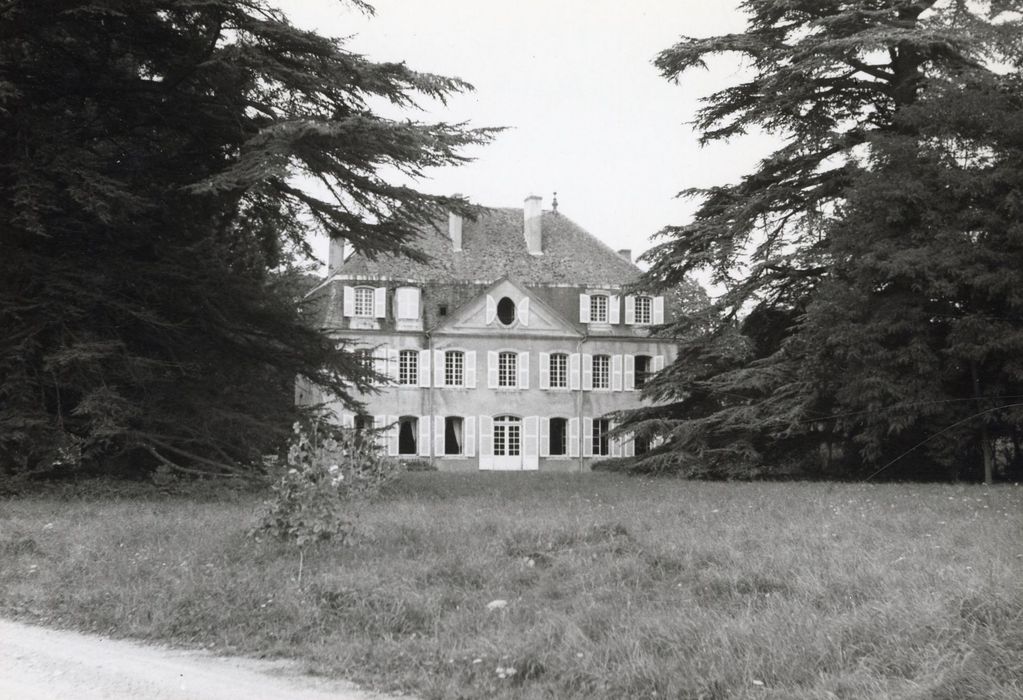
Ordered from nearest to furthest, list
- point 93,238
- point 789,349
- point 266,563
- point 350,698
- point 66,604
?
point 350,698 → point 66,604 → point 266,563 → point 93,238 → point 789,349

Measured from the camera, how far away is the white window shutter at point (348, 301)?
117 feet

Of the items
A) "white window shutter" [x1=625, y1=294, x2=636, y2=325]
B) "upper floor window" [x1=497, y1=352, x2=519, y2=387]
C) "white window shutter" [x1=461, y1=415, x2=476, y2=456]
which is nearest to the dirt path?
"white window shutter" [x1=461, y1=415, x2=476, y2=456]

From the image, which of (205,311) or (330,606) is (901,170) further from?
(330,606)

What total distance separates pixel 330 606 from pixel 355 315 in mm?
29975

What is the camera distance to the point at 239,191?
Answer: 14117mm

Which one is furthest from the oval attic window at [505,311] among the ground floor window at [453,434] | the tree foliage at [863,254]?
the tree foliage at [863,254]

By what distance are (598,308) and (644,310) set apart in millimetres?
1967

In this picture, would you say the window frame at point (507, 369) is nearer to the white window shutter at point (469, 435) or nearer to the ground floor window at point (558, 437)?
the white window shutter at point (469, 435)

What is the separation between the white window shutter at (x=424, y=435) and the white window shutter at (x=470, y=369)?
2022 mm

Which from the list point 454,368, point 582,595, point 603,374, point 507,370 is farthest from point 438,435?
point 582,595

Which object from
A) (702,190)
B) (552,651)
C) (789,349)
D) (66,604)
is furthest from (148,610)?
(702,190)

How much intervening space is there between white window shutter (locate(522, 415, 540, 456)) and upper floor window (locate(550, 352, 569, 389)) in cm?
163

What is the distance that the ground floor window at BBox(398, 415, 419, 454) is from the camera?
36.1 meters

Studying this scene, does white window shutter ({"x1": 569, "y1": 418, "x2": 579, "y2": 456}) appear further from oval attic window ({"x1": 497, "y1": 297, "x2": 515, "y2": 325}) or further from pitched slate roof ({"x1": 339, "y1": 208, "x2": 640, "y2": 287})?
pitched slate roof ({"x1": 339, "y1": 208, "x2": 640, "y2": 287})
